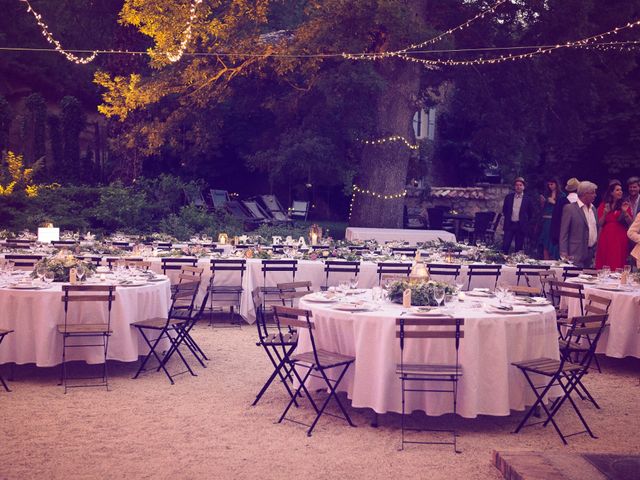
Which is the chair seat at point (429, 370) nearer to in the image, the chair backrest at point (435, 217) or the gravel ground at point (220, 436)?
the gravel ground at point (220, 436)

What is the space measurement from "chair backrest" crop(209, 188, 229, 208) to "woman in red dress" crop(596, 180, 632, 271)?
15.1 m

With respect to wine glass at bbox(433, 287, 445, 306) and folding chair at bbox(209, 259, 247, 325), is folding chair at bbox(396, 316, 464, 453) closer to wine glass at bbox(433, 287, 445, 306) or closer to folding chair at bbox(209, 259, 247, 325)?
wine glass at bbox(433, 287, 445, 306)

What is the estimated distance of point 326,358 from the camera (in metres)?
6.45

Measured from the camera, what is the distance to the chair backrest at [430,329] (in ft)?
19.3

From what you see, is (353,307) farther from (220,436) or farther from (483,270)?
(483,270)

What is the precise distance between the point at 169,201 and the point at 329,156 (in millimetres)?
4842

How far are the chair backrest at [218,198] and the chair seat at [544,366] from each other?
62.1 feet

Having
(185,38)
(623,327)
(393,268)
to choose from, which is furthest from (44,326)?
(185,38)

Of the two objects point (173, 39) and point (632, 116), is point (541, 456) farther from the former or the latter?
point (632, 116)

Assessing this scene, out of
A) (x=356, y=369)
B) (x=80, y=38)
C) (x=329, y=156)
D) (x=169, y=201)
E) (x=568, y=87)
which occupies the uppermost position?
(x=80, y=38)

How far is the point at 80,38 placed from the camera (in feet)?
89.1

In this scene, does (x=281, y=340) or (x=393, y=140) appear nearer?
(x=281, y=340)

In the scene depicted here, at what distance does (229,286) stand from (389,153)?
8817mm

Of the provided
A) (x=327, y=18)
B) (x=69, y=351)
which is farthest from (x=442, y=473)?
(x=327, y=18)
